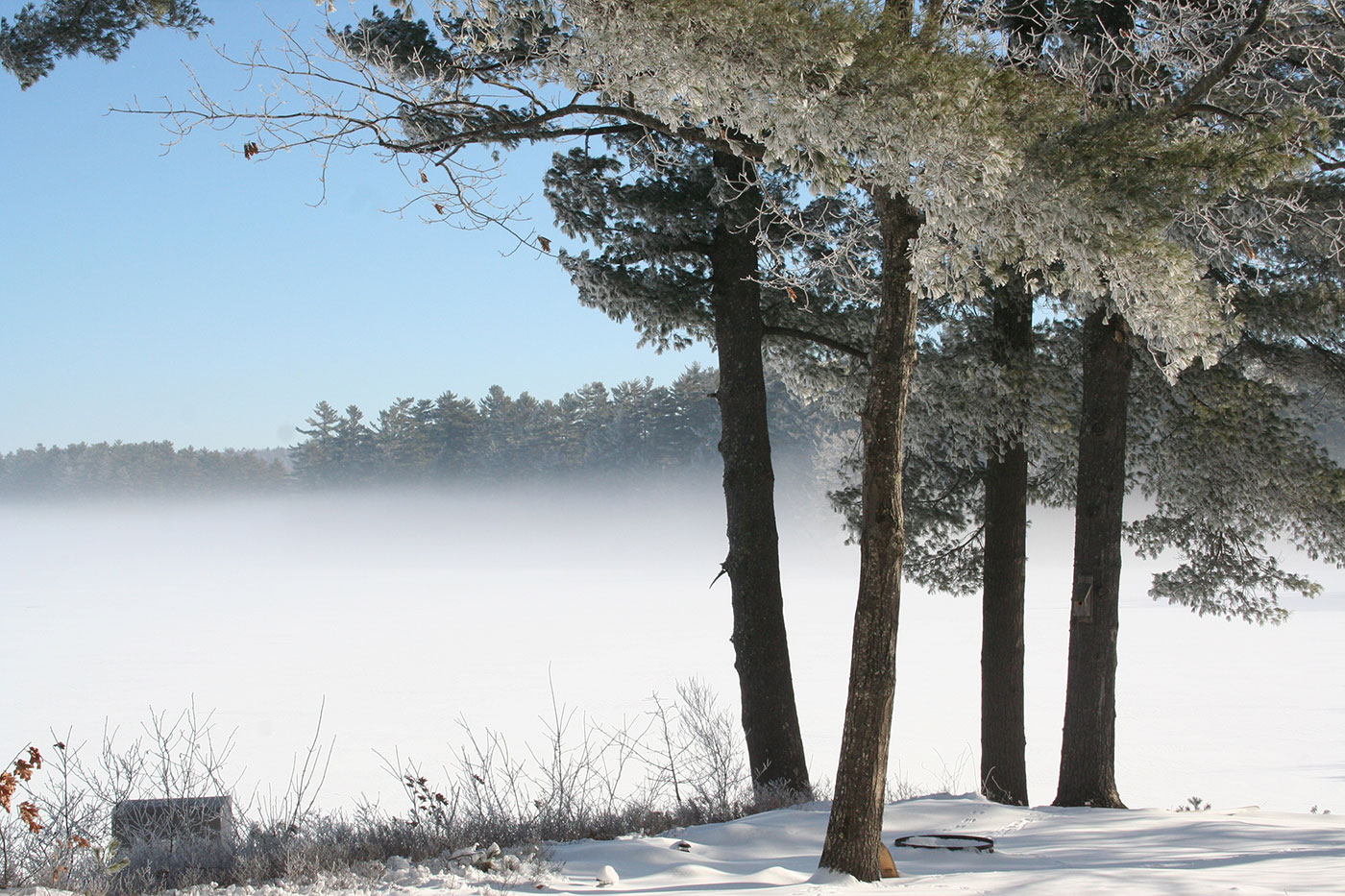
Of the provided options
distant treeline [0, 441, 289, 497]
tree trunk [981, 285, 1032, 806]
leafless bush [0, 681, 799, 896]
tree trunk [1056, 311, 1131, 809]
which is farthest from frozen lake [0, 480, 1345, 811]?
distant treeline [0, 441, 289, 497]

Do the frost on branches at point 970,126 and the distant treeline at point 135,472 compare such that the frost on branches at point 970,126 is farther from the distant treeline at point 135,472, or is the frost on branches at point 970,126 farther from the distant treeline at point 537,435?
the distant treeline at point 135,472

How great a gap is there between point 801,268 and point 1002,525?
11.5ft

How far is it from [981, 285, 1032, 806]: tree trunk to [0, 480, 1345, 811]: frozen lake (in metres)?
0.65

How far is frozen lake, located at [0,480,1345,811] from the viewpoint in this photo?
15.1 meters

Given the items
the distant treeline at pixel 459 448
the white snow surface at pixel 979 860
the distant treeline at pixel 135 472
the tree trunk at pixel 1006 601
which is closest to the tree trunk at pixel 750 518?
the white snow surface at pixel 979 860

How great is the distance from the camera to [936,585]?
11.2 metres

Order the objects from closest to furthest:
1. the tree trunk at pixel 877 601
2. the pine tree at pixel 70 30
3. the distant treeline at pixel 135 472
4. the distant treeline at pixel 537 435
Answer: the tree trunk at pixel 877 601
the pine tree at pixel 70 30
the distant treeline at pixel 537 435
the distant treeline at pixel 135 472

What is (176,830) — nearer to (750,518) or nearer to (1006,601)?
(750,518)

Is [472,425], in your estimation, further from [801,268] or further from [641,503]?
[801,268]

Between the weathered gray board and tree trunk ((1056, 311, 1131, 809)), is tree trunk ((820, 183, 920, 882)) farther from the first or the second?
tree trunk ((1056, 311, 1131, 809))

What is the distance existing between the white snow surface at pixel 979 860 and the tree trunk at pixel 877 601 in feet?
0.82

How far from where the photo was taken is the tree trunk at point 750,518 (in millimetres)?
8203

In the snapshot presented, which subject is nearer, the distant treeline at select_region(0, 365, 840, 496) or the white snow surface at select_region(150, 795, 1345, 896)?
the white snow surface at select_region(150, 795, 1345, 896)

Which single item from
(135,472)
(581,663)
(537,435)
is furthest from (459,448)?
(581,663)
